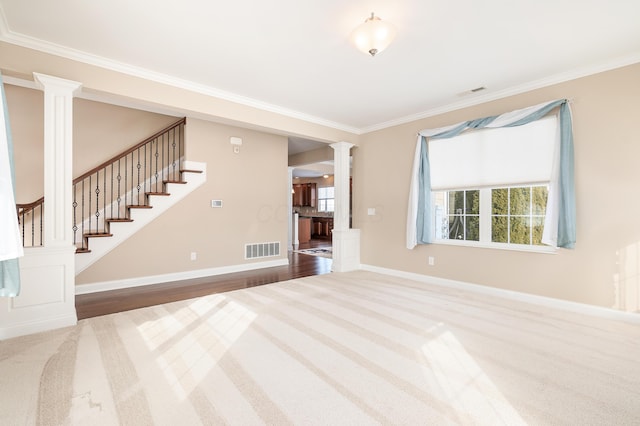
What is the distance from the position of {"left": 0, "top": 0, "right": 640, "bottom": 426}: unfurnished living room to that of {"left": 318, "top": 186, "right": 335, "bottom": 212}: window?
6.14 metres

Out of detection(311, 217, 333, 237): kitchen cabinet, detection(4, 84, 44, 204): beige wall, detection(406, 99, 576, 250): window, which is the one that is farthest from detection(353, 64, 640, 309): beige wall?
detection(311, 217, 333, 237): kitchen cabinet

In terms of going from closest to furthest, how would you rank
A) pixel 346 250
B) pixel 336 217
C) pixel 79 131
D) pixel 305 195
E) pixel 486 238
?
1. pixel 486 238
2. pixel 79 131
3. pixel 346 250
4. pixel 336 217
5. pixel 305 195

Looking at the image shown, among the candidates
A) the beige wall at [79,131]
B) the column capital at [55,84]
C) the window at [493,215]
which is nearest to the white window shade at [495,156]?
the window at [493,215]

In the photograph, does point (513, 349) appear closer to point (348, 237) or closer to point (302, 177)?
point (348, 237)

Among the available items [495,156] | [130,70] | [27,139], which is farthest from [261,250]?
[495,156]

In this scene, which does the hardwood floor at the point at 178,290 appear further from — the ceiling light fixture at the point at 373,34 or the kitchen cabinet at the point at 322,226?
the kitchen cabinet at the point at 322,226

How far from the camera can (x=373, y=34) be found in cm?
240

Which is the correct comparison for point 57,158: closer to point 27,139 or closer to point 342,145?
point 27,139

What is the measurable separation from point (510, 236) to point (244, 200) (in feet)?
14.6

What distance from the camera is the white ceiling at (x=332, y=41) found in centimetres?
230

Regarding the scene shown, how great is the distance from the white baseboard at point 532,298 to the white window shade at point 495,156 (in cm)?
144

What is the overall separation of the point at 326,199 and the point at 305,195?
983mm

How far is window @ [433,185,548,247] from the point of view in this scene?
3.73 m

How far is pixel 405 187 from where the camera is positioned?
5016 mm
